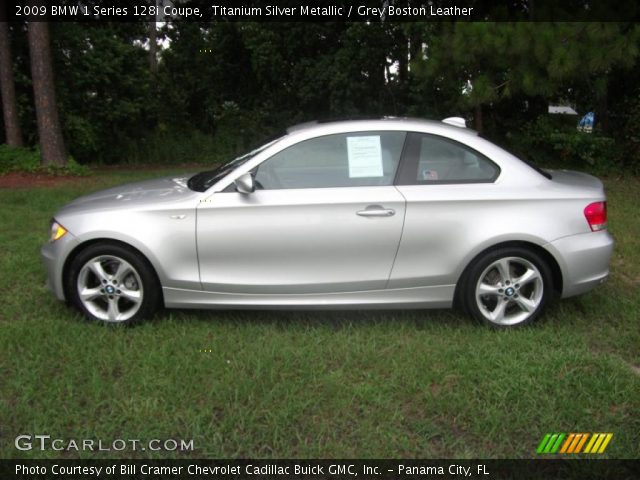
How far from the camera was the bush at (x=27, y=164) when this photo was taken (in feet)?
39.9

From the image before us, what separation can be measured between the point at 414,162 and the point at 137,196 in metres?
2.03

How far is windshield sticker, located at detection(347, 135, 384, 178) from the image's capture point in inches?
162

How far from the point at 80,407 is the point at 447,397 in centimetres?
200

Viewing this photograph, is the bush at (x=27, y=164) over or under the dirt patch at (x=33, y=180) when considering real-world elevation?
over

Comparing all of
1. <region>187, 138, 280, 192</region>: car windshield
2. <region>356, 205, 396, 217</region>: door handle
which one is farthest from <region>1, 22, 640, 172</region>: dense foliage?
<region>187, 138, 280, 192</region>: car windshield

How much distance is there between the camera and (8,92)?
13047 mm

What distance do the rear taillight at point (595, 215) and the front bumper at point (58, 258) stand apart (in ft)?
11.7

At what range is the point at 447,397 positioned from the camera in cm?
Answer: 327

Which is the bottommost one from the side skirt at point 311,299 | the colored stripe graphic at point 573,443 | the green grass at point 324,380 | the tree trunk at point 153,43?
the colored stripe graphic at point 573,443

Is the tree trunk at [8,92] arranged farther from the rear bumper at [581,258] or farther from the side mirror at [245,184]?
the rear bumper at [581,258]

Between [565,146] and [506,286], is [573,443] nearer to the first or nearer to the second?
[506,286]

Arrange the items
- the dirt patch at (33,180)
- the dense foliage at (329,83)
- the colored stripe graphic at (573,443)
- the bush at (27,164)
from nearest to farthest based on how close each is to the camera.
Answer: the colored stripe graphic at (573,443), the dense foliage at (329,83), the dirt patch at (33,180), the bush at (27,164)

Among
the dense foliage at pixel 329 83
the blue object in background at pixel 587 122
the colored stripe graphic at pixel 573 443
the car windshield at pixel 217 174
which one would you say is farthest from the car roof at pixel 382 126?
the blue object in background at pixel 587 122

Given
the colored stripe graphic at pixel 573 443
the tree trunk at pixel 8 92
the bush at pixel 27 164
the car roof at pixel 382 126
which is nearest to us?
the colored stripe graphic at pixel 573 443
